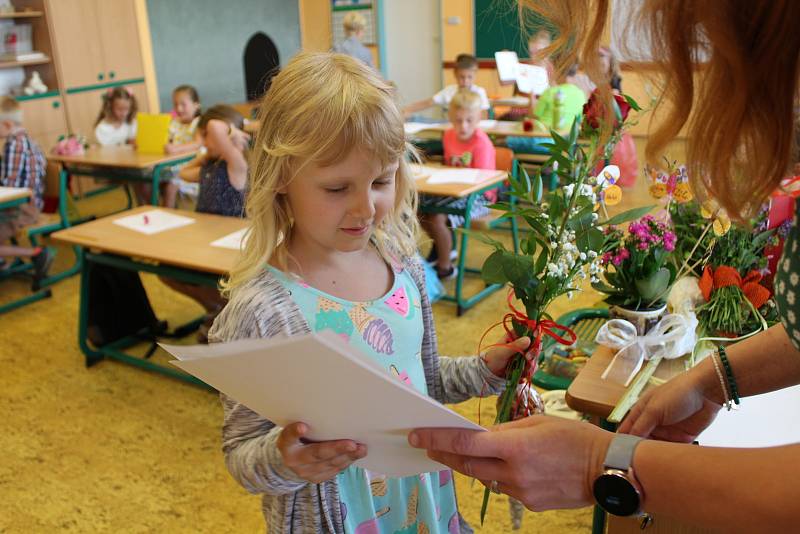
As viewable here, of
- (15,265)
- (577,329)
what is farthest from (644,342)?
(15,265)

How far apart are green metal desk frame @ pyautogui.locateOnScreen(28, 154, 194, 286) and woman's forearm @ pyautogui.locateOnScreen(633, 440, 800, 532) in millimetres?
4187

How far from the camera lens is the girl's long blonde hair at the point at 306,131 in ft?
3.76

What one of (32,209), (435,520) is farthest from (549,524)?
(32,209)

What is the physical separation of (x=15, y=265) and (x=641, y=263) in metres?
4.22

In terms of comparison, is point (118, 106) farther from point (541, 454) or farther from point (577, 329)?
point (541, 454)

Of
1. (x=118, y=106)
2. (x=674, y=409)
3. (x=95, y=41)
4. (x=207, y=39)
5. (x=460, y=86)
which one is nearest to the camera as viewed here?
(x=674, y=409)

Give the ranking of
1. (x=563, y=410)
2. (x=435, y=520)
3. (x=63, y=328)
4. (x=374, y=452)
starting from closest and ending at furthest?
(x=374, y=452) < (x=435, y=520) < (x=563, y=410) < (x=63, y=328)

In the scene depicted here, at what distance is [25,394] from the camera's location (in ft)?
10.4

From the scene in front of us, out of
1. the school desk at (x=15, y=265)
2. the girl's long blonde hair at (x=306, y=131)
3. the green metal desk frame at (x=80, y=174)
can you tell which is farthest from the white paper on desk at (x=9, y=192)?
the girl's long blonde hair at (x=306, y=131)

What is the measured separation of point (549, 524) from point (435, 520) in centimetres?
111

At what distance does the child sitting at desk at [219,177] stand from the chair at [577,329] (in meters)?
1.81

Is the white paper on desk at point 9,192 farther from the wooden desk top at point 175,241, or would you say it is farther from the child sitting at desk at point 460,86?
the child sitting at desk at point 460,86

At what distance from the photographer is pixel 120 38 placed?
6.86 metres

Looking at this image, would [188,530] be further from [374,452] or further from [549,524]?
[374,452]
